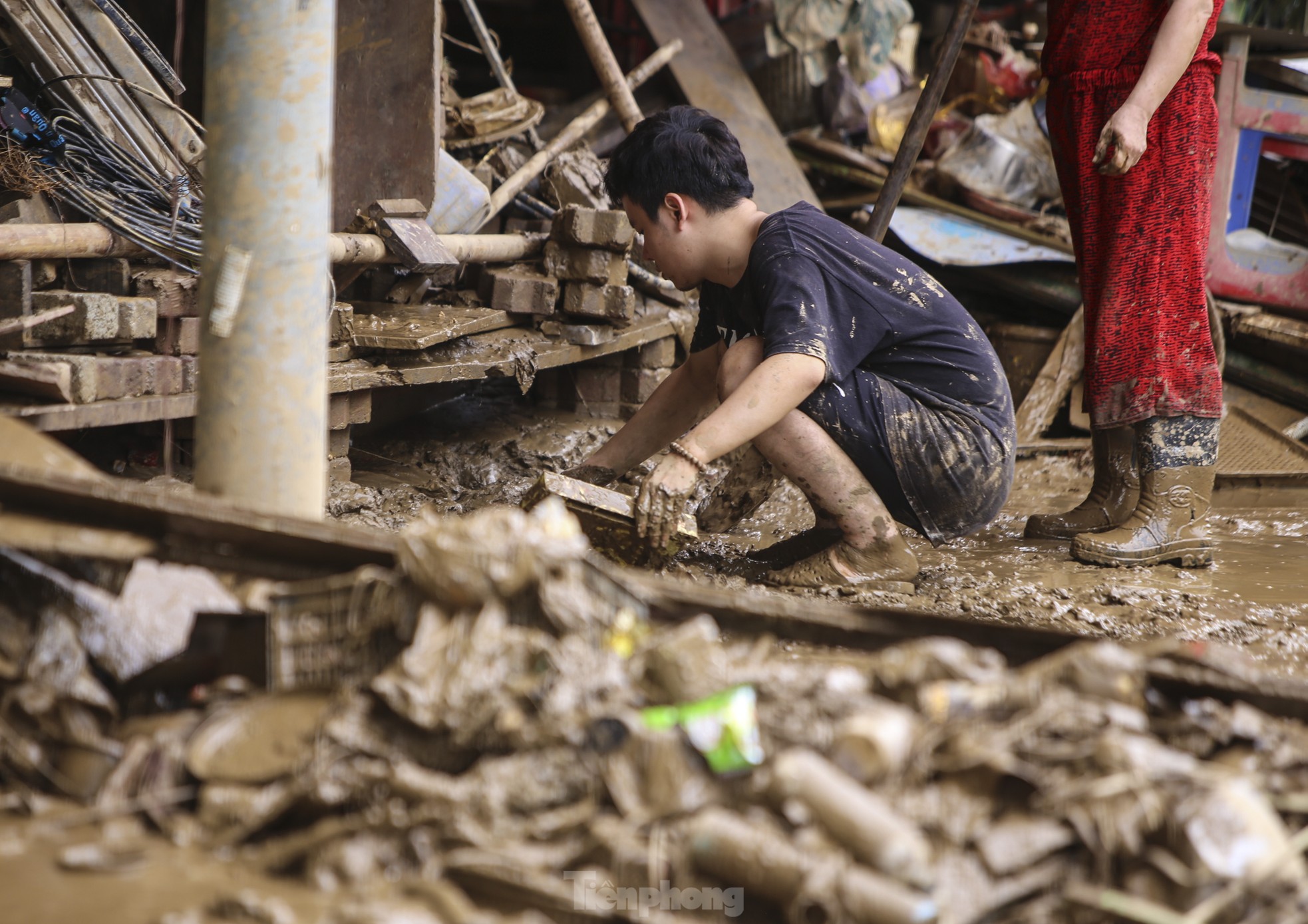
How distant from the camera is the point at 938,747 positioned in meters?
1.47

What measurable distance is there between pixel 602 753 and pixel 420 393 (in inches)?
140

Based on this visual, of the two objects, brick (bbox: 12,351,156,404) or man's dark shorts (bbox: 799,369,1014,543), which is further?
man's dark shorts (bbox: 799,369,1014,543)

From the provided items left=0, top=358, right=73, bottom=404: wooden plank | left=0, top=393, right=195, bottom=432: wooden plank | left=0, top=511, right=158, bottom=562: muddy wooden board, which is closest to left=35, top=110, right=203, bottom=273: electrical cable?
left=0, top=393, right=195, bottom=432: wooden plank

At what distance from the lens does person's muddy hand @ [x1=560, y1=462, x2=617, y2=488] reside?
326 centimetres

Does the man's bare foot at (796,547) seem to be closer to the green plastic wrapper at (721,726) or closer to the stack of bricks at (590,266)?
the stack of bricks at (590,266)

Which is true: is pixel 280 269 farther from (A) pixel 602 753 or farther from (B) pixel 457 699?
(A) pixel 602 753

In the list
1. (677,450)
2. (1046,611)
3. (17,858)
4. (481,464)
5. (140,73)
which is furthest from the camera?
(481,464)

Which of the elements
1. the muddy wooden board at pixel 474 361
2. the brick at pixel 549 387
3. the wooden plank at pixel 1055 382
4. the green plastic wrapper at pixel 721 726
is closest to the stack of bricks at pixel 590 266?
the muddy wooden board at pixel 474 361

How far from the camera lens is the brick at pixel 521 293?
4262mm

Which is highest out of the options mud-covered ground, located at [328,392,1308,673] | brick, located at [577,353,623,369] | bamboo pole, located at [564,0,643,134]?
bamboo pole, located at [564,0,643,134]

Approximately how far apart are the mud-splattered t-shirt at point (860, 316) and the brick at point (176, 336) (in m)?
1.51

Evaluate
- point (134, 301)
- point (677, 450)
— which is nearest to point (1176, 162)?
point (677, 450)

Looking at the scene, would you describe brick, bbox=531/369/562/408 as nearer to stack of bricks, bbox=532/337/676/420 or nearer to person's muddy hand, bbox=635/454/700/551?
stack of bricks, bbox=532/337/676/420

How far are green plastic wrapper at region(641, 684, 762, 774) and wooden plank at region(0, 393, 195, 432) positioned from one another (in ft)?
6.04
